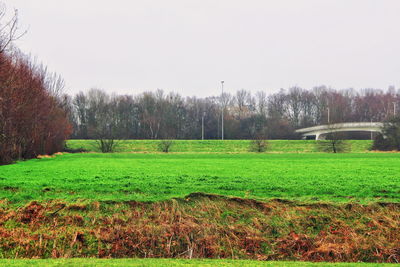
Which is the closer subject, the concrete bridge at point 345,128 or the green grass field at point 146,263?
the green grass field at point 146,263

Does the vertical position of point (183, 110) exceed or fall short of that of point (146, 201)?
it exceeds it

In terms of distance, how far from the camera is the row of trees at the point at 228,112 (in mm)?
82750

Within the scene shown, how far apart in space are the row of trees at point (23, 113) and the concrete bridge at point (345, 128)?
128 feet

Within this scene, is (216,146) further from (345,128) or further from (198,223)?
(198,223)

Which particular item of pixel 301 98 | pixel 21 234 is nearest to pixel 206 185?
pixel 21 234

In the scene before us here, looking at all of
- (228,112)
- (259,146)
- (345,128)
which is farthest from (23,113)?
(228,112)

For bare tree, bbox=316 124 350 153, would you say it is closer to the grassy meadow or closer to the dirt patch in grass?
the grassy meadow

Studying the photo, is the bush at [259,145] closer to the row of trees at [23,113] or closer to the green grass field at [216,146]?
the green grass field at [216,146]

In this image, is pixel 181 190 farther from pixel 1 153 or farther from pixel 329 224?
pixel 1 153

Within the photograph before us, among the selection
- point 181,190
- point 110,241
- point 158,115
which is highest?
point 158,115

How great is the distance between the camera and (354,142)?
59031 millimetres

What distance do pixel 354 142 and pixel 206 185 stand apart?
176 ft

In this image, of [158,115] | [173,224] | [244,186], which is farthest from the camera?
[158,115]

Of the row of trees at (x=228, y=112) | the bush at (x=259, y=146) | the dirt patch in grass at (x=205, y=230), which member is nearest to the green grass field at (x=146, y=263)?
the dirt patch in grass at (x=205, y=230)
